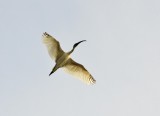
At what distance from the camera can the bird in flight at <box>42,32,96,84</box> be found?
198 feet

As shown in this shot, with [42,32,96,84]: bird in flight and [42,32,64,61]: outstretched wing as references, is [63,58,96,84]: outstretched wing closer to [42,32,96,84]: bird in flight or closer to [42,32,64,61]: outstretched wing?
[42,32,96,84]: bird in flight

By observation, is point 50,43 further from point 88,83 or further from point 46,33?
point 88,83

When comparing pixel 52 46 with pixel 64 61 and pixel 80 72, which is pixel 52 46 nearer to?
pixel 64 61

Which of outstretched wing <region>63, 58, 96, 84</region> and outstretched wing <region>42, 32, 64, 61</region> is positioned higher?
outstretched wing <region>42, 32, 64, 61</region>

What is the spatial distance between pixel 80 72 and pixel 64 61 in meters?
2.37

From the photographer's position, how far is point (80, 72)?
63.0m

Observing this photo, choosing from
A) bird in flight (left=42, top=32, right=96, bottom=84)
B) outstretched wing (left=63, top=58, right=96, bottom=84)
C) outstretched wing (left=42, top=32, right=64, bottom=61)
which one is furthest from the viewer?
outstretched wing (left=63, top=58, right=96, bottom=84)

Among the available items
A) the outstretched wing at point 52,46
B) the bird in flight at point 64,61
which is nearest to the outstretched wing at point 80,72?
the bird in flight at point 64,61

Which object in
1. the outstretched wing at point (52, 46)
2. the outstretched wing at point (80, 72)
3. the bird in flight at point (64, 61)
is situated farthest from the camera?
the outstretched wing at point (80, 72)

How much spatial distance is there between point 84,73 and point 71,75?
3.48 ft

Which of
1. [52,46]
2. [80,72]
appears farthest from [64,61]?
[80,72]

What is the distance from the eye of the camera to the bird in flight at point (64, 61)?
198ft

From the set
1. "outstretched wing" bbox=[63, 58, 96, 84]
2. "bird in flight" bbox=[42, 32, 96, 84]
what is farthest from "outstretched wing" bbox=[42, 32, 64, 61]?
"outstretched wing" bbox=[63, 58, 96, 84]

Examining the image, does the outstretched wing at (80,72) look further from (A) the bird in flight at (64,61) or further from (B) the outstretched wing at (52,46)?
(B) the outstretched wing at (52,46)
